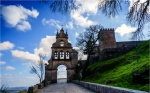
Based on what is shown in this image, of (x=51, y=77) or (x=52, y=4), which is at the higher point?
(x=52, y=4)

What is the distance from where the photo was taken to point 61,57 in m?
62.2

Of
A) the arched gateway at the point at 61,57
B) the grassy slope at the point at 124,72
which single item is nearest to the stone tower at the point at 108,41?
the arched gateway at the point at 61,57

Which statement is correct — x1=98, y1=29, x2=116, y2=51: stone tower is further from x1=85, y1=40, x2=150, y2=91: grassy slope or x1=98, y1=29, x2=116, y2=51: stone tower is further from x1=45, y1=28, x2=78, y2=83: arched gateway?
x1=85, y1=40, x2=150, y2=91: grassy slope

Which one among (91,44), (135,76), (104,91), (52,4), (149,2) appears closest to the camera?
(52,4)

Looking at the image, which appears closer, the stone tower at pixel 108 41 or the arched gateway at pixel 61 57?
the arched gateway at pixel 61 57

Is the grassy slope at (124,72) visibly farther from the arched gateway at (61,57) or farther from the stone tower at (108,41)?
the stone tower at (108,41)

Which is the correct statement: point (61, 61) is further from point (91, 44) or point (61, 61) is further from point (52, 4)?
point (52, 4)

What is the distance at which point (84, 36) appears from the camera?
153 ft

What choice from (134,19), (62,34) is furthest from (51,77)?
(134,19)

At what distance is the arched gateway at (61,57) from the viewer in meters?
59.2

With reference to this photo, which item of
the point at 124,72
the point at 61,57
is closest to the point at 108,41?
the point at 61,57

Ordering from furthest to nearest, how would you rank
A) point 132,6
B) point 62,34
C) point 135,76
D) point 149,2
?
1. point 62,34
2. point 135,76
3. point 132,6
4. point 149,2

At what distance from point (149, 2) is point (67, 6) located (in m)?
4.12

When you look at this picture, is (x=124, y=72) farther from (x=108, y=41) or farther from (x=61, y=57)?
(x=108, y=41)
